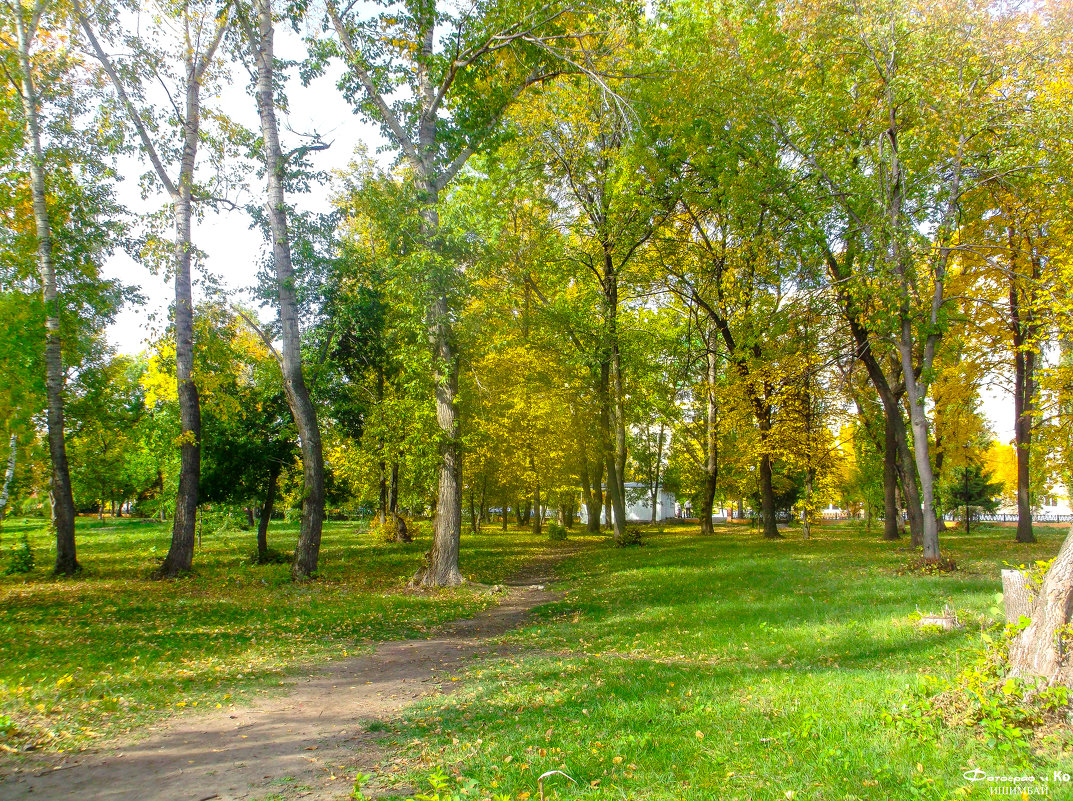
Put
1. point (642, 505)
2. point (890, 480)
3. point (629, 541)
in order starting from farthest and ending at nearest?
point (642, 505)
point (890, 480)
point (629, 541)

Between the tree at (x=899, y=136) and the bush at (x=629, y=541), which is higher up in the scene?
the tree at (x=899, y=136)

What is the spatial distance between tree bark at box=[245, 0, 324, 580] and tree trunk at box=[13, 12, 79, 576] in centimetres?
535

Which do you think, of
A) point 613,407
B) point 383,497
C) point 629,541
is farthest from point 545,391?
point 383,497

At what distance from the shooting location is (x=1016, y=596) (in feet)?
16.1

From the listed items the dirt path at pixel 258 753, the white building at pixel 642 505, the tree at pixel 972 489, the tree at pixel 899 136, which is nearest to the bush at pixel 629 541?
the tree at pixel 899 136

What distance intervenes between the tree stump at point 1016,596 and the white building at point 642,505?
45.3 metres

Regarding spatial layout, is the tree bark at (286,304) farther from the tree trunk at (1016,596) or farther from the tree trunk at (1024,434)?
the tree trunk at (1024,434)

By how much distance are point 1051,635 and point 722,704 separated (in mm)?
2694

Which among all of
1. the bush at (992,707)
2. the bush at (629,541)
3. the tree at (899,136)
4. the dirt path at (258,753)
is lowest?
the bush at (629,541)

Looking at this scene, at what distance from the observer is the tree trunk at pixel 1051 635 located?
449 cm

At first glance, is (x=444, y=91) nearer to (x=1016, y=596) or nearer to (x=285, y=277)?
(x=285, y=277)

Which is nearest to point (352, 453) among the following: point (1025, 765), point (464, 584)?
point (464, 584)

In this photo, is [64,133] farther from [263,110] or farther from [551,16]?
[551,16]

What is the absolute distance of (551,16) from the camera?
13.6 meters
